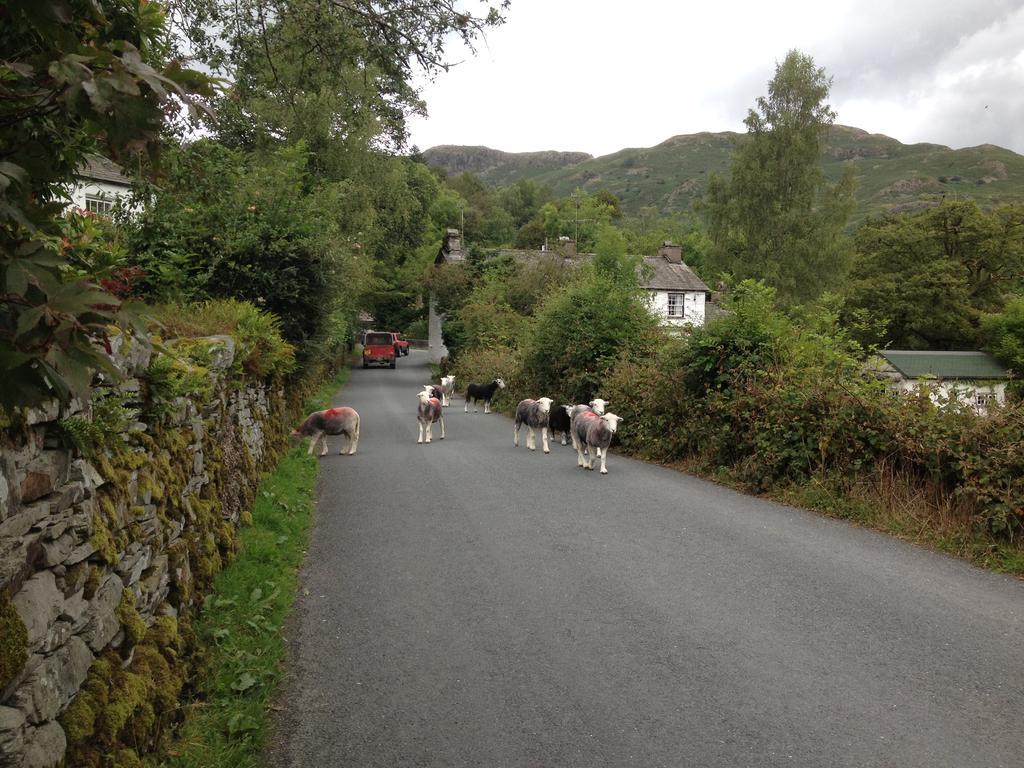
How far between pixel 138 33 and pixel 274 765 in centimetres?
362

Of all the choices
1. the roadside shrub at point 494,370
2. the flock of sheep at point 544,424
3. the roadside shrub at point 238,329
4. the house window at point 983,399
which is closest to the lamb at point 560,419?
the flock of sheep at point 544,424

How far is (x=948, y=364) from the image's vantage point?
41469 millimetres

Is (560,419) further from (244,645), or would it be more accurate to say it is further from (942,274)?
(942,274)

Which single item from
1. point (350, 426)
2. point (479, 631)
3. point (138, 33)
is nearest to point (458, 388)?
point (350, 426)

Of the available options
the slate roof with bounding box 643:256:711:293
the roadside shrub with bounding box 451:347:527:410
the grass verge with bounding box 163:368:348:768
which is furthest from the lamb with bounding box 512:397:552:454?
the slate roof with bounding box 643:256:711:293

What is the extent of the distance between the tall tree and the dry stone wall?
40288mm

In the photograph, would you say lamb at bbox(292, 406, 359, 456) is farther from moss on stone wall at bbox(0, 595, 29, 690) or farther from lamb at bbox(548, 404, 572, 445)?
moss on stone wall at bbox(0, 595, 29, 690)

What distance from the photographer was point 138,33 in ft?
8.66

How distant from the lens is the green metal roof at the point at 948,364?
129 feet

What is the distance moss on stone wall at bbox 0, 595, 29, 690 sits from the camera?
8.55ft

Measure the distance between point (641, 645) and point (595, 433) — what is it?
24.2 ft

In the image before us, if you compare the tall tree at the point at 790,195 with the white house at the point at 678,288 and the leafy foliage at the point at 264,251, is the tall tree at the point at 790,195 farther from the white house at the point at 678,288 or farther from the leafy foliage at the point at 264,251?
the leafy foliage at the point at 264,251

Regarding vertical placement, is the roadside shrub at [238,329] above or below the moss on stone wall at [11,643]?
above

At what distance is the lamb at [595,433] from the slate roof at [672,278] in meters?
40.3
